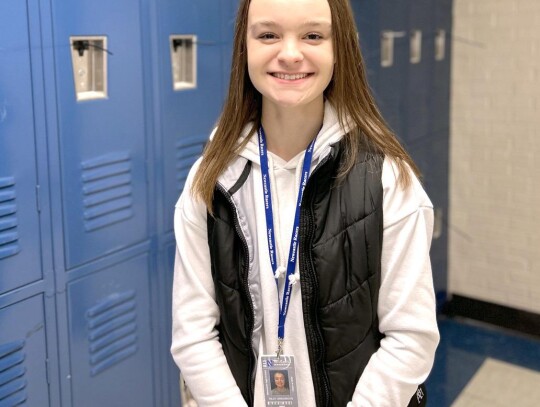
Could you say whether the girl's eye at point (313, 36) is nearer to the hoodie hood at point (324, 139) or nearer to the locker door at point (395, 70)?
the hoodie hood at point (324, 139)

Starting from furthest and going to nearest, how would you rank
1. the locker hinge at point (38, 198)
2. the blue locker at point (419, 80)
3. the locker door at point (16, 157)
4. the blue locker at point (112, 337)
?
the blue locker at point (419, 80)
the blue locker at point (112, 337)
the locker hinge at point (38, 198)
the locker door at point (16, 157)

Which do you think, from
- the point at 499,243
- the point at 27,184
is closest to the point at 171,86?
the point at 27,184

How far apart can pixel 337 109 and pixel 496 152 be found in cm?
285

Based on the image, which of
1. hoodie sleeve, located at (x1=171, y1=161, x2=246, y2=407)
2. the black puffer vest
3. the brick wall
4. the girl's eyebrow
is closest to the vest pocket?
the black puffer vest

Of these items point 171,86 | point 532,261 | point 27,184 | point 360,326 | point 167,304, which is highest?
point 171,86

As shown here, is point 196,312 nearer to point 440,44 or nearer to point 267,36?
point 267,36

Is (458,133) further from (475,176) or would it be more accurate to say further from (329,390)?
(329,390)

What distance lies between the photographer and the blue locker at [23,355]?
196cm

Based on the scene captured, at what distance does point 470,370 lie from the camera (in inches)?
144

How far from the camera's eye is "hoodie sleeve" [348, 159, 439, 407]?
1381 millimetres

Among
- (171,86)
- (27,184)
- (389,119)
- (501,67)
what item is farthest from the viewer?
(501,67)

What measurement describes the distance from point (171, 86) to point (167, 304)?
75cm

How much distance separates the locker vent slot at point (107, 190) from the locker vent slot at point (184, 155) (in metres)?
0.23

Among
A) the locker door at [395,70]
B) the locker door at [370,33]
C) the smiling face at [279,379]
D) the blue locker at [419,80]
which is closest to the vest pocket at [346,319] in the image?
the smiling face at [279,379]
